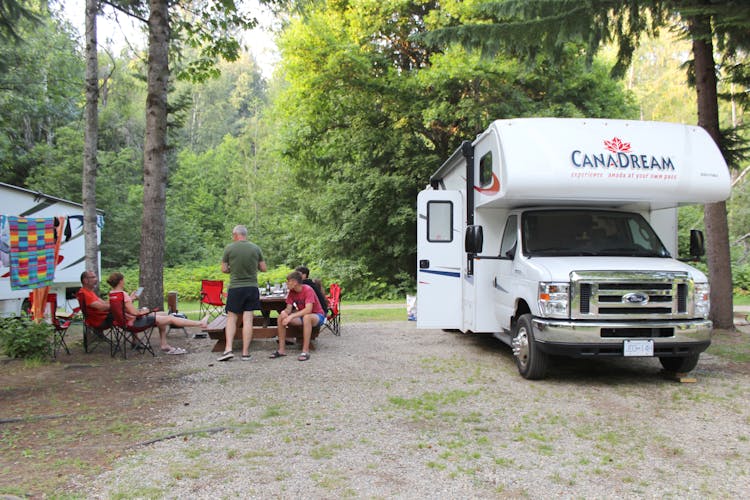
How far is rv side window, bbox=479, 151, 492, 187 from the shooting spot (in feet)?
23.1

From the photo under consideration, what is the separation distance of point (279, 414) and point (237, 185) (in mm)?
35697

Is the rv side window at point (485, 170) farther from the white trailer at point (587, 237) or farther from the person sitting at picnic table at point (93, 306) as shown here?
the person sitting at picnic table at point (93, 306)

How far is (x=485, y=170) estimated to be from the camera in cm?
721

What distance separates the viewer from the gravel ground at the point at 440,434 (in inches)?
144

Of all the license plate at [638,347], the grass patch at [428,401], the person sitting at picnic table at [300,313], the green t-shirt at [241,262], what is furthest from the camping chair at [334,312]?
the license plate at [638,347]

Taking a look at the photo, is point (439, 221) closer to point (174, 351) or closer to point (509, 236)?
point (509, 236)

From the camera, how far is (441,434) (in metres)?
4.63

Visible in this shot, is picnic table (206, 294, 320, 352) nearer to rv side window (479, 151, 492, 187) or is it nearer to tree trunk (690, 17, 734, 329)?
rv side window (479, 151, 492, 187)

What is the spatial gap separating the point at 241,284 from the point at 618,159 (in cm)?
472

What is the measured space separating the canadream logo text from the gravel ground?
2343mm

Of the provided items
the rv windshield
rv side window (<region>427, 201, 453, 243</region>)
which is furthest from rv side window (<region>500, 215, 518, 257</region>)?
rv side window (<region>427, 201, 453, 243</region>)

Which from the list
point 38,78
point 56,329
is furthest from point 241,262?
point 38,78

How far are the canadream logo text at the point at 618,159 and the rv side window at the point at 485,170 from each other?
38.5 inches

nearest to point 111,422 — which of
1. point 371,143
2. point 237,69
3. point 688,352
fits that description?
point 688,352
